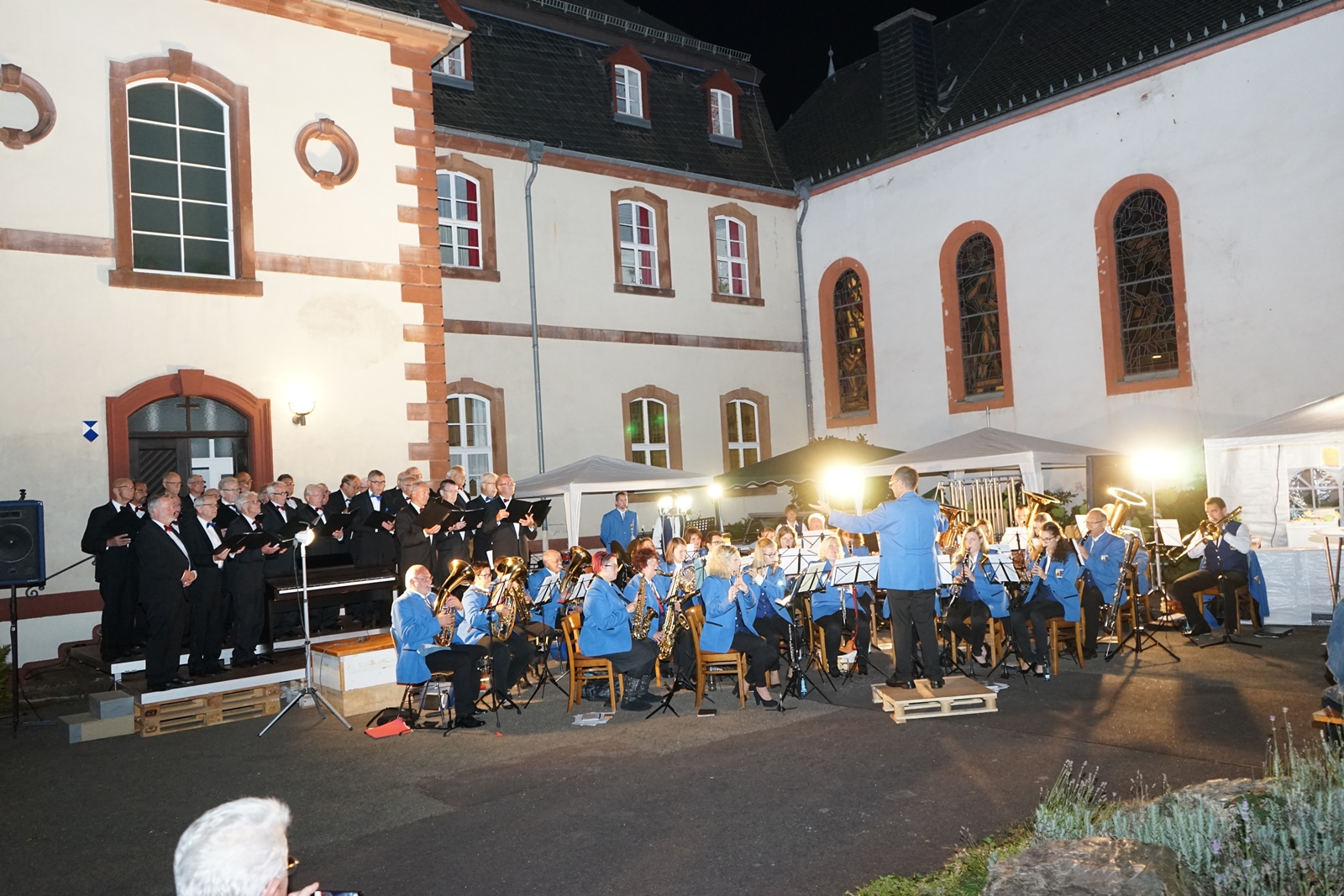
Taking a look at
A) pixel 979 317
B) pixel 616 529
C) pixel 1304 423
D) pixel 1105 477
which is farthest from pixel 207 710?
pixel 979 317

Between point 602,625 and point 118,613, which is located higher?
point 118,613

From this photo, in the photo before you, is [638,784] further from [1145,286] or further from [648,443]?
[1145,286]

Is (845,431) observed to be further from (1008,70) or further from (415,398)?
(415,398)

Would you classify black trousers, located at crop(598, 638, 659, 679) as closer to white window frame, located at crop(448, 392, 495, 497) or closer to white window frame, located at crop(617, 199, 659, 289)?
white window frame, located at crop(448, 392, 495, 497)

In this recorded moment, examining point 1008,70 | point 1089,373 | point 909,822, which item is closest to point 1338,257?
point 1089,373

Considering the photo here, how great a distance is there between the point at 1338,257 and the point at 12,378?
17755 millimetres

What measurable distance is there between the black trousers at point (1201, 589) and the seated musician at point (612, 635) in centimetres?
674

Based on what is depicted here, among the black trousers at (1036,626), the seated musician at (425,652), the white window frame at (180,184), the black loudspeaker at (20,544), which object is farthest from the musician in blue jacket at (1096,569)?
the white window frame at (180,184)

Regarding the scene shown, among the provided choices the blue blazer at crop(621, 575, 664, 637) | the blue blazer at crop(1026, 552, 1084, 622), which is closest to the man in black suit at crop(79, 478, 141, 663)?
the blue blazer at crop(621, 575, 664, 637)

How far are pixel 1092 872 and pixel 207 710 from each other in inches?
334

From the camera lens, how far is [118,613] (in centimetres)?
1074

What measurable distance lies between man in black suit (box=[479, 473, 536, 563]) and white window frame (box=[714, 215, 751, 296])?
10.1 metres

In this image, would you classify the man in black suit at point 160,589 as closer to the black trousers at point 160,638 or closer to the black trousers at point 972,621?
the black trousers at point 160,638

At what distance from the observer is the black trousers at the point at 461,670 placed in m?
9.16
